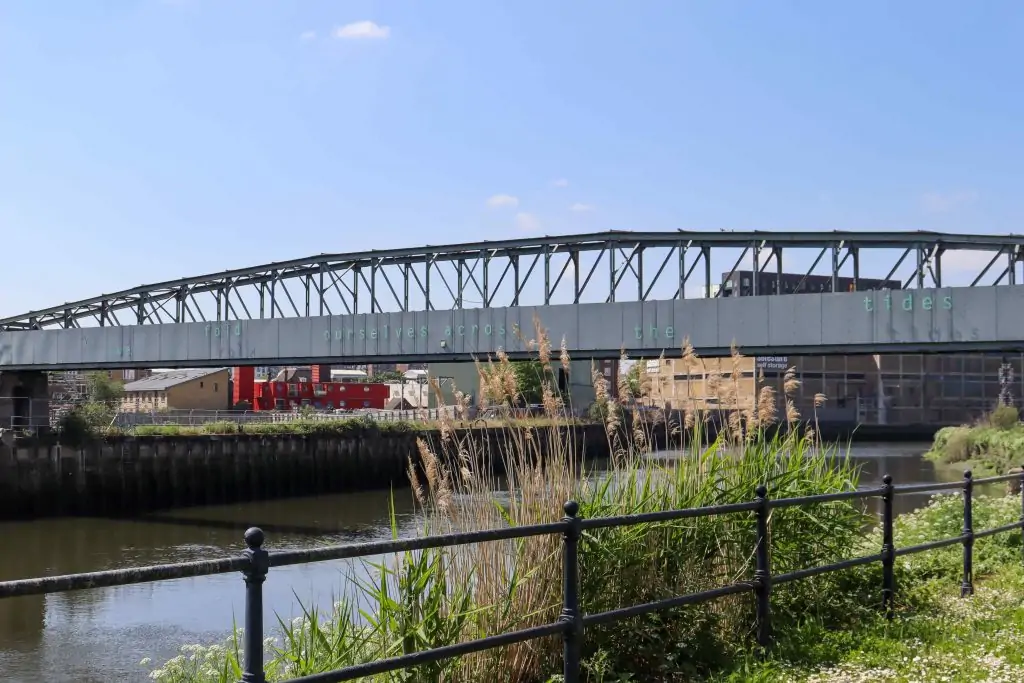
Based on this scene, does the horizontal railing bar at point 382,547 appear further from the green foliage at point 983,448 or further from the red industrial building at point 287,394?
the red industrial building at point 287,394

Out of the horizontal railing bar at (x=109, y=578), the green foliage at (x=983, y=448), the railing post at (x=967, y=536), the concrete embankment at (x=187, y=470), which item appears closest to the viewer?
the horizontal railing bar at (x=109, y=578)

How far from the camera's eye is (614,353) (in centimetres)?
3553

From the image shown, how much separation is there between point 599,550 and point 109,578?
10.3 feet

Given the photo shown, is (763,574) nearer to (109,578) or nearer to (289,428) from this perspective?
(109,578)

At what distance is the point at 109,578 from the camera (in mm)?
3328

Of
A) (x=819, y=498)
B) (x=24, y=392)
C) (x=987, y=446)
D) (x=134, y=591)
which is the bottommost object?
(x=987, y=446)

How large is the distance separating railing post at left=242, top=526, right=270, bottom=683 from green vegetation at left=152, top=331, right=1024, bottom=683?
1.88 metres

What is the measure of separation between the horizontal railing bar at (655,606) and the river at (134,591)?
Result: 1833 millimetres

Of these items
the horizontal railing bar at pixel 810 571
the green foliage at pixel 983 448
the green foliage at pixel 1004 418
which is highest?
the horizontal railing bar at pixel 810 571

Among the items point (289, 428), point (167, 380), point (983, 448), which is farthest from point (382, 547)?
point (167, 380)

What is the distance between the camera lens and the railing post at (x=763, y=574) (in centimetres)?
621

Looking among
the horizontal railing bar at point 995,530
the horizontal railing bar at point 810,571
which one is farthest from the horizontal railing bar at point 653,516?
the horizontal railing bar at point 995,530

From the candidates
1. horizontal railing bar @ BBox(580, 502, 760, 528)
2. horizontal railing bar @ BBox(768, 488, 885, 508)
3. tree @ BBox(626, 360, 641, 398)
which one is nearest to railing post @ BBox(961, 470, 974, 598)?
horizontal railing bar @ BBox(768, 488, 885, 508)

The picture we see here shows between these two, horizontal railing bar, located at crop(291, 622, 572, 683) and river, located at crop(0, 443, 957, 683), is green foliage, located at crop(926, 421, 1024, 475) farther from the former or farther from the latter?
horizontal railing bar, located at crop(291, 622, 572, 683)
